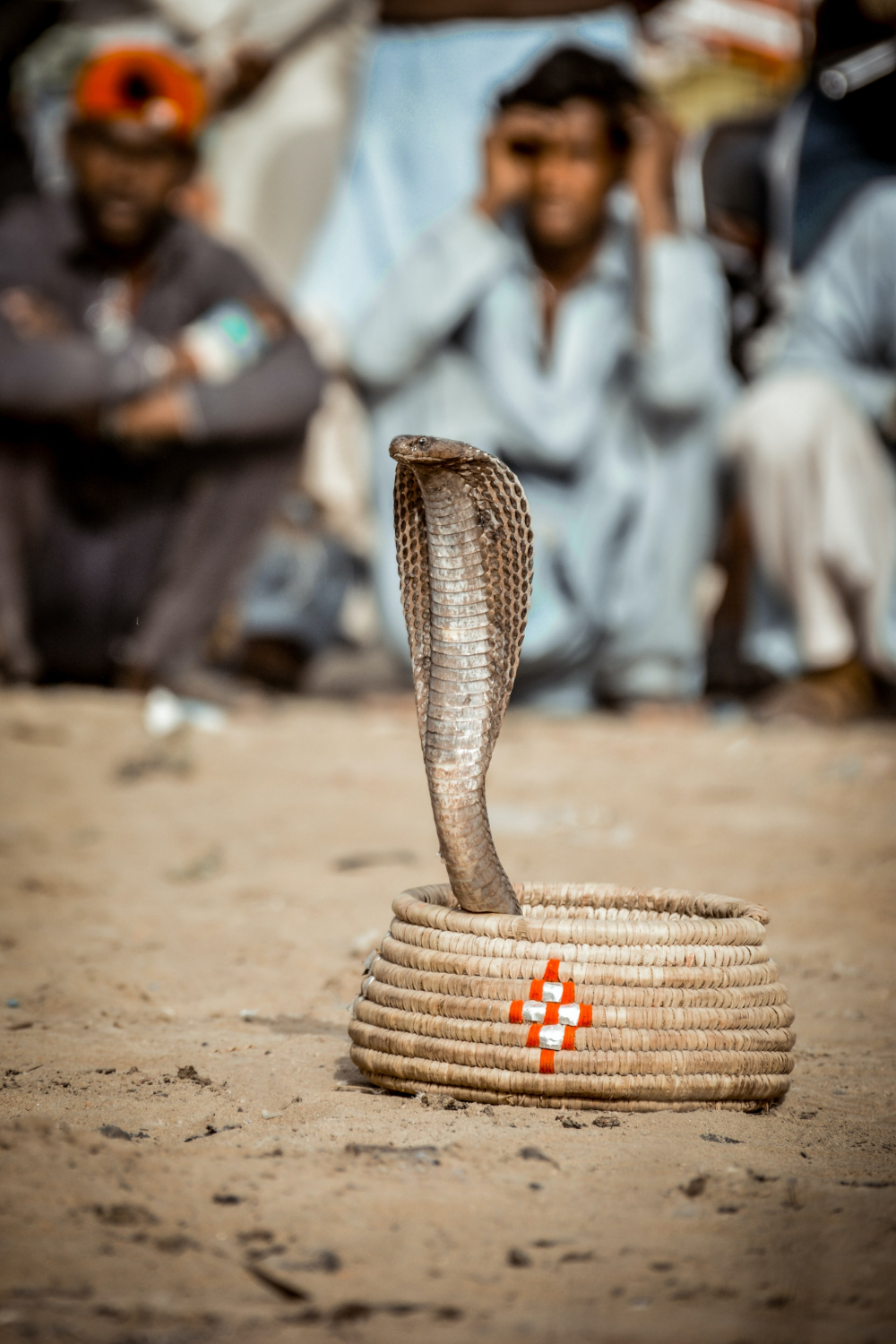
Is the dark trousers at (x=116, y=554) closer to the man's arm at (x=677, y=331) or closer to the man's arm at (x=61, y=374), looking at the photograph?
the man's arm at (x=61, y=374)

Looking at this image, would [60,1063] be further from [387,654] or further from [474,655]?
[387,654]

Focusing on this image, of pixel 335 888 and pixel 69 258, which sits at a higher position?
pixel 69 258

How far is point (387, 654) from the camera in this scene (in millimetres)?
5711

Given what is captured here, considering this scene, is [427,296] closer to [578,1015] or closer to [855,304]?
[855,304]

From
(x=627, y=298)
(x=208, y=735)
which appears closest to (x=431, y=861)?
(x=208, y=735)

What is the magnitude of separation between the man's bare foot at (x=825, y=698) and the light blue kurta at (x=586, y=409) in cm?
46

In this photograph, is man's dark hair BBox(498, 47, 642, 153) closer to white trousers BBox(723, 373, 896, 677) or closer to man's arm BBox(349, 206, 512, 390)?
man's arm BBox(349, 206, 512, 390)

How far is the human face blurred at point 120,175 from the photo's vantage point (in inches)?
209

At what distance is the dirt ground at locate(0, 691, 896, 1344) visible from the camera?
131 cm

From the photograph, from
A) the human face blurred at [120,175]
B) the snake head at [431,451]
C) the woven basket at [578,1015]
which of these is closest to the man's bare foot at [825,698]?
the human face blurred at [120,175]

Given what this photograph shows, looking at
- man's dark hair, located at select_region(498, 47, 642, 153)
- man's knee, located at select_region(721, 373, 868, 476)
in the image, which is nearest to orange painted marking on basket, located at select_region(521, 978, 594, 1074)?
man's knee, located at select_region(721, 373, 868, 476)

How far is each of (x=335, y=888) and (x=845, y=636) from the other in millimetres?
2764

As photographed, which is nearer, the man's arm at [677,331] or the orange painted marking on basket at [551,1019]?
the orange painted marking on basket at [551,1019]

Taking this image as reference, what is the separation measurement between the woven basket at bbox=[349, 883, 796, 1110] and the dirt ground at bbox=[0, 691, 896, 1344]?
0.04 metres
